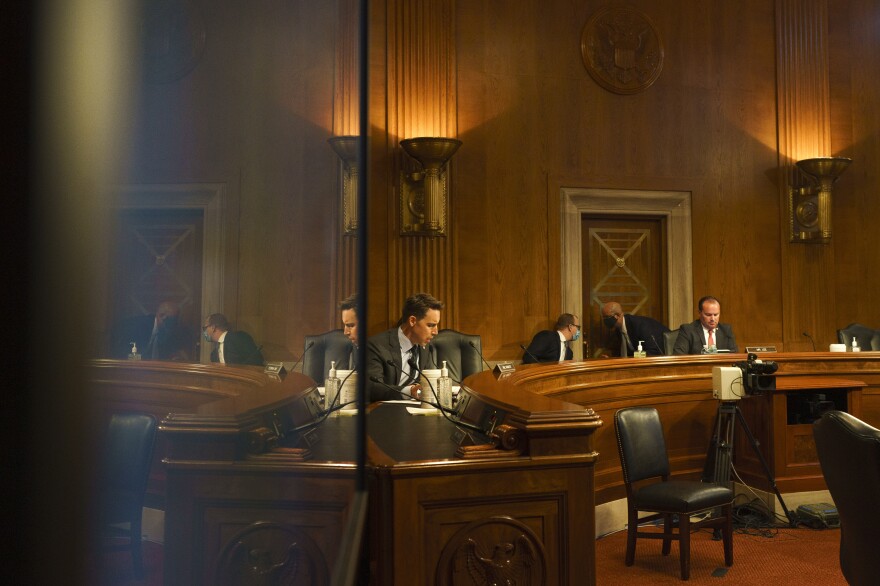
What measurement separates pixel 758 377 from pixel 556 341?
2.22 m

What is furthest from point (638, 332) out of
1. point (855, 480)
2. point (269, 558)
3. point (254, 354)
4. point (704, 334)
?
point (254, 354)

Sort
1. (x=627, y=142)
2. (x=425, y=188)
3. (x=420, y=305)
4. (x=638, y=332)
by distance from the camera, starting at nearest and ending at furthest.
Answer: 1. (x=420, y=305)
2. (x=425, y=188)
3. (x=638, y=332)
4. (x=627, y=142)

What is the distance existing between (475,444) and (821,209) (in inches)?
274

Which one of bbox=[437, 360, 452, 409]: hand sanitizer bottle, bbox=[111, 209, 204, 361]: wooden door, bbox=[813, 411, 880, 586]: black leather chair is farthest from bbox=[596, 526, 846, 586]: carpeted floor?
bbox=[111, 209, 204, 361]: wooden door

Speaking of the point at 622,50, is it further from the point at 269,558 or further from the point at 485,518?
the point at 269,558

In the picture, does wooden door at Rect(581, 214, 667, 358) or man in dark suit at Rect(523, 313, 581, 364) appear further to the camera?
wooden door at Rect(581, 214, 667, 358)

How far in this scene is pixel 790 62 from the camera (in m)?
8.25

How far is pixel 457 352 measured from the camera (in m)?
5.98

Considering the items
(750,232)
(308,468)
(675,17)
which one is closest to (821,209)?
(750,232)

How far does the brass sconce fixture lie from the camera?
7.91 meters

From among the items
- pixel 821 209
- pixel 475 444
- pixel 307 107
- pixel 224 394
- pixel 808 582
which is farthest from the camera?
pixel 821 209

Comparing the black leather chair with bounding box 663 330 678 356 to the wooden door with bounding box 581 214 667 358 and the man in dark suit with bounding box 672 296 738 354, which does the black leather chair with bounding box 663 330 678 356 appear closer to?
the man in dark suit with bounding box 672 296 738 354

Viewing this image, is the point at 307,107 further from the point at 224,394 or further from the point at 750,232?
the point at 750,232

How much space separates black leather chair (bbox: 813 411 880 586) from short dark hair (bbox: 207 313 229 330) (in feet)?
7.53
